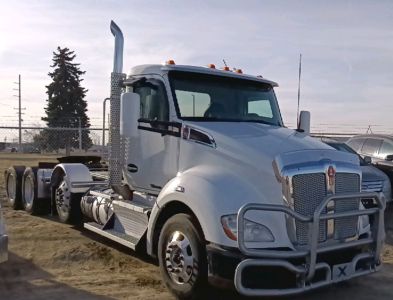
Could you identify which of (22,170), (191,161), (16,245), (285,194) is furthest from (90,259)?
(22,170)

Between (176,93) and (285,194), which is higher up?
(176,93)

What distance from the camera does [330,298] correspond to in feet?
17.2

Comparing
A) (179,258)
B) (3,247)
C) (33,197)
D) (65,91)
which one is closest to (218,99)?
(179,258)

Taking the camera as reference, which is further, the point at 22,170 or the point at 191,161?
the point at 22,170

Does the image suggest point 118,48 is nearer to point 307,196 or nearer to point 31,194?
point 307,196

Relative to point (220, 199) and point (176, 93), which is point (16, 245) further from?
point (220, 199)

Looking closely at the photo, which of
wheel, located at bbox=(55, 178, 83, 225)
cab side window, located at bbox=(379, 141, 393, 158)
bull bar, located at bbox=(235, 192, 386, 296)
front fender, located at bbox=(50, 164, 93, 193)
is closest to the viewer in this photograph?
bull bar, located at bbox=(235, 192, 386, 296)

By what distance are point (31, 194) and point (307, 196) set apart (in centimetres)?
724

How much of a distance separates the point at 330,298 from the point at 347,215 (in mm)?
1263

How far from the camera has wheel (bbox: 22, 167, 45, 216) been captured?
31.9ft

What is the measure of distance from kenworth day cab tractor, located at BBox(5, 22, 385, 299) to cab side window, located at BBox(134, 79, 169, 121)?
0.01m

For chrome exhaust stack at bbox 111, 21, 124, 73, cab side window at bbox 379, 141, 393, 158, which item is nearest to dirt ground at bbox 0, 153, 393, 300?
chrome exhaust stack at bbox 111, 21, 124, 73

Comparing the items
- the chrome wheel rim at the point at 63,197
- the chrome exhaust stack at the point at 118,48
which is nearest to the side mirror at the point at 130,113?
the chrome exhaust stack at the point at 118,48

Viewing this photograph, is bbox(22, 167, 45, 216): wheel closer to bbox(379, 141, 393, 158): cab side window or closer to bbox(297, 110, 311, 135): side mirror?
bbox(297, 110, 311, 135): side mirror
